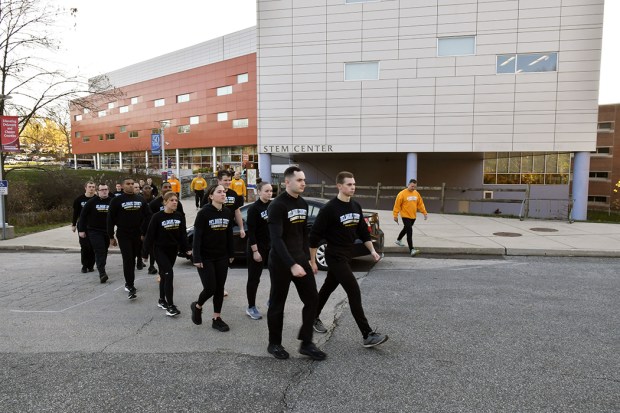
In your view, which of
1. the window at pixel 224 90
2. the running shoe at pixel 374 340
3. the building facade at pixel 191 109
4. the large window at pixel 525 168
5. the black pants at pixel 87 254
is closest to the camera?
the running shoe at pixel 374 340

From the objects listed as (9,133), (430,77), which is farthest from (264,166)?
(9,133)

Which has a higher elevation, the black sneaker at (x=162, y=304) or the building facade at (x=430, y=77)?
the building facade at (x=430, y=77)

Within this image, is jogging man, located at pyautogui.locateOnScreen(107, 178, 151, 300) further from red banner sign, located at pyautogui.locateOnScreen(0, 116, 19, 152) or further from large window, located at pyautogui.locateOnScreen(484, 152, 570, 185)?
large window, located at pyautogui.locateOnScreen(484, 152, 570, 185)

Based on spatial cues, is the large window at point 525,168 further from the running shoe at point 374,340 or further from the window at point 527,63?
the running shoe at point 374,340

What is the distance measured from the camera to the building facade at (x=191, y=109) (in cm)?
4506

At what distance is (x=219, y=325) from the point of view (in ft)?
15.6

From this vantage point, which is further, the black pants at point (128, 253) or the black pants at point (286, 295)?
the black pants at point (128, 253)

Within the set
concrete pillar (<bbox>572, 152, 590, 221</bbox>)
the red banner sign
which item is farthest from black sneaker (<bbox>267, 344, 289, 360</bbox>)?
concrete pillar (<bbox>572, 152, 590, 221</bbox>)

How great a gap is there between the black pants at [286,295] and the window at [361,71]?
65.9 ft

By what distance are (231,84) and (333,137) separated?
27.0m

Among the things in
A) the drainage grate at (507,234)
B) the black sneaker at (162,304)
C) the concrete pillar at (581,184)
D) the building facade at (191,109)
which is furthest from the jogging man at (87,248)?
the building facade at (191,109)

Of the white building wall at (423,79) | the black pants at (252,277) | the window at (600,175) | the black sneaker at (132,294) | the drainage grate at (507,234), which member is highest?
the white building wall at (423,79)

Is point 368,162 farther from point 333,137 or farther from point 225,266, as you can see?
point 225,266

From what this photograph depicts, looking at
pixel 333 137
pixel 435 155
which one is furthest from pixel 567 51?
pixel 333 137
